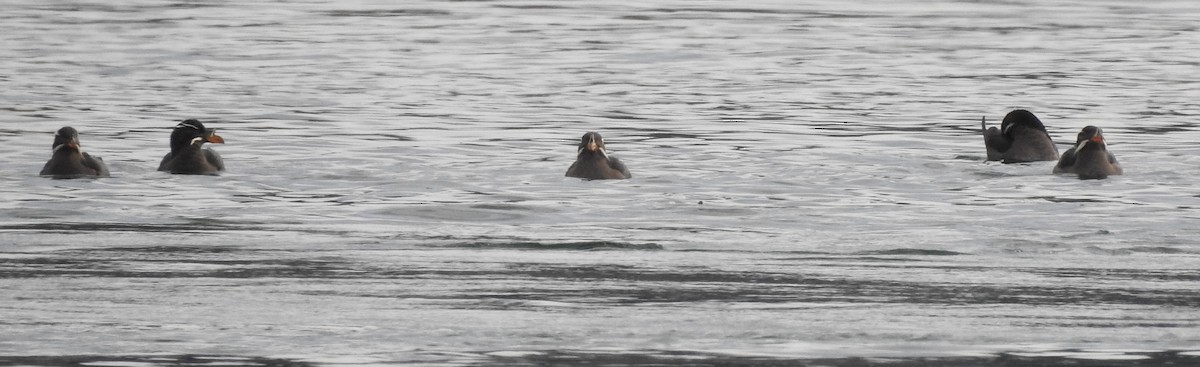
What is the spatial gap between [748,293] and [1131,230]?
3916 mm

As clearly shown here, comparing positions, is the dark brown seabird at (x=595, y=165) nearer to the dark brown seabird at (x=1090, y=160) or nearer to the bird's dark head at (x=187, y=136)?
the bird's dark head at (x=187, y=136)

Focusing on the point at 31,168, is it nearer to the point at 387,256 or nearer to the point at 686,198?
the point at 686,198

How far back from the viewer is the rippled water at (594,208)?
30.0ft

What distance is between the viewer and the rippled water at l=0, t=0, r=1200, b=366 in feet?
30.0

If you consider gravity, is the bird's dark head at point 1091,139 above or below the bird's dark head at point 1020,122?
above

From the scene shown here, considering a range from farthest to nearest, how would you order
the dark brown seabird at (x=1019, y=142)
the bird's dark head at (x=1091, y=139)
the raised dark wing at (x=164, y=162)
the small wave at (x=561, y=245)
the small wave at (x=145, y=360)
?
the dark brown seabird at (x=1019, y=142) < the raised dark wing at (x=164, y=162) < the bird's dark head at (x=1091, y=139) < the small wave at (x=561, y=245) < the small wave at (x=145, y=360)

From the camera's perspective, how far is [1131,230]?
13234 millimetres

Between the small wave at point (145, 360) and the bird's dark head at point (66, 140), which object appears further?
the bird's dark head at point (66, 140)

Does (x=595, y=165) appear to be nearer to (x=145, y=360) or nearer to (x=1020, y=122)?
(x=1020, y=122)

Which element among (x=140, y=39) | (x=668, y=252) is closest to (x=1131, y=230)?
(x=668, y=252)

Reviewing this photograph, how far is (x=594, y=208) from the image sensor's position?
1466 cm

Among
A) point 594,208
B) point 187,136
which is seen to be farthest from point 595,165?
point 187,136

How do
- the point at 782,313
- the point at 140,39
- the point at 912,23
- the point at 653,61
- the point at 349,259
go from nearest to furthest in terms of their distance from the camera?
1. the point at 782,313
2. the point at 349,259
3. the point at 653,61
4. the point at 140,39
5. the point at 912,23

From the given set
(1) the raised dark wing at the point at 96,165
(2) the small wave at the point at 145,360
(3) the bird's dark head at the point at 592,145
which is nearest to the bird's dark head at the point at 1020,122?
(3) the bird's dark head at the point at 592,145
